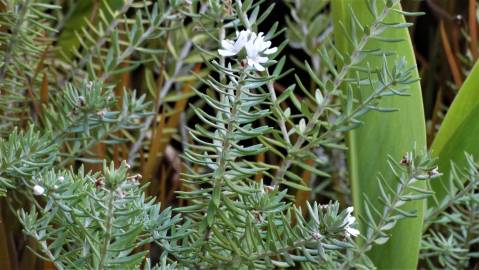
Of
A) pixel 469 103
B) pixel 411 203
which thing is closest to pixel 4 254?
pixel 411 203

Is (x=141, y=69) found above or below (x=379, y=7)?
below

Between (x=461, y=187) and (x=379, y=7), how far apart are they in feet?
0.77

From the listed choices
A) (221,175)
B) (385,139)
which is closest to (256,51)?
(221,175)

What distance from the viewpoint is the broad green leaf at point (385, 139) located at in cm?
96

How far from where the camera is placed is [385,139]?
99cm

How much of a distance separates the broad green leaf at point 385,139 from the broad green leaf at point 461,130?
6 centimetres

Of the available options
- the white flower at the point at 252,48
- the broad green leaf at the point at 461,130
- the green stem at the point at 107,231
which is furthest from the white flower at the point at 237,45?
the broad green leaf at the point at 461,130

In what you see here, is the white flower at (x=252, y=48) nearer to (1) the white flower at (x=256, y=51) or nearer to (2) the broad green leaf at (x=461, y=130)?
(1) the white flower at (x=256, y=51)

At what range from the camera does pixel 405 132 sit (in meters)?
0.98

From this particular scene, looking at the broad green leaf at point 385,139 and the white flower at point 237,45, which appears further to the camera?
the broad green leaf at point 385,139

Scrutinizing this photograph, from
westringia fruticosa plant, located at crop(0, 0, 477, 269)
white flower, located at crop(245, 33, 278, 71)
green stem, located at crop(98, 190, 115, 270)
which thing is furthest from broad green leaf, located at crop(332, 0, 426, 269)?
green stem, located at crop(98, 190, 115, 270)

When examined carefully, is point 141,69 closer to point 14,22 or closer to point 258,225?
point 14,22

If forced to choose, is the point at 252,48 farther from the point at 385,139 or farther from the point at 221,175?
the point at 385,139

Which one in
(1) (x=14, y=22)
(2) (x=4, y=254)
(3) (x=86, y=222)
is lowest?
(2) (x=4, y=254)
